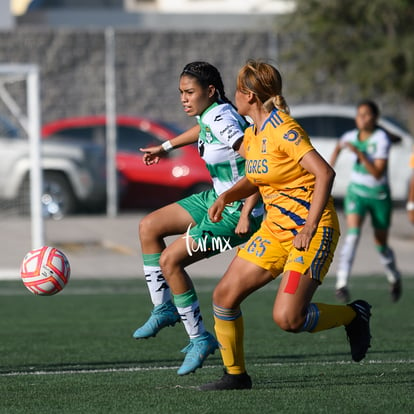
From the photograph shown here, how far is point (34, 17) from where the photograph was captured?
111 ft

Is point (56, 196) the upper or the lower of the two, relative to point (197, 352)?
lower

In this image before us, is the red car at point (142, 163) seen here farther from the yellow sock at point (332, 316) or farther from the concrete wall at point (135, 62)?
the yellow sock at point (332, 316)

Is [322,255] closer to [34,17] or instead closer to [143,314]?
[143,314]

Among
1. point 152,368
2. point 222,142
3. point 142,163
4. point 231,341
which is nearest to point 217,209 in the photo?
point 222,142

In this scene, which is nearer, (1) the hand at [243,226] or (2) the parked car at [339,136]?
(1) the hand at [243,226]

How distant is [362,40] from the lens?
73.4ft

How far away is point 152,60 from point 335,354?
17943mm

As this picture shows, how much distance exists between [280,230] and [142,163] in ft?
55.4

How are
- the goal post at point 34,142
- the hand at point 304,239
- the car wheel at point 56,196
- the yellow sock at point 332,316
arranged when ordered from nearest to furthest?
the hand at point 304,239, the yellow sock at point 332,316, the goal post at point 34,142, the car wheel at point 56,196

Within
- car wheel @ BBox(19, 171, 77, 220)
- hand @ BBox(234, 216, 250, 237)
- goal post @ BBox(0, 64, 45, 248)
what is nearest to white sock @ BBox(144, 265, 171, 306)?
hand @ BBox(234, 216, 250, 237)

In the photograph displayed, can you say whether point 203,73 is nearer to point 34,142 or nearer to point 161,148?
point 161,148

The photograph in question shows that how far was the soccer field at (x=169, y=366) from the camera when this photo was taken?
699 centimetres

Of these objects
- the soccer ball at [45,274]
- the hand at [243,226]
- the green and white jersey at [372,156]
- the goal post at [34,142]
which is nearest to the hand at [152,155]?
the soccer ball at [45,274]

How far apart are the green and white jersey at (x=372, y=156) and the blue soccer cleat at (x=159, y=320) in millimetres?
5792
